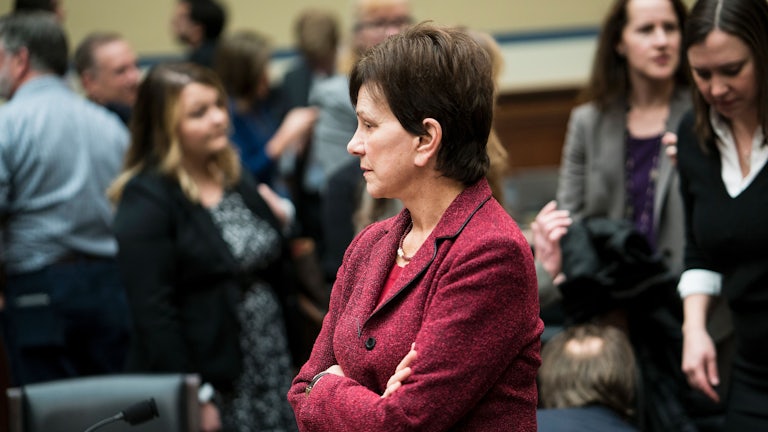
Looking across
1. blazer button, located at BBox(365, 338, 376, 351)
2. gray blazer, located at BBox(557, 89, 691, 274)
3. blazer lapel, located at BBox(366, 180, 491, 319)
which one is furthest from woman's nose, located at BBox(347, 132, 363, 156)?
gray blazer, located at BBox(557, 89, 691, 274)

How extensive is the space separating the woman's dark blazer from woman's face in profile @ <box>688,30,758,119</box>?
1.53m

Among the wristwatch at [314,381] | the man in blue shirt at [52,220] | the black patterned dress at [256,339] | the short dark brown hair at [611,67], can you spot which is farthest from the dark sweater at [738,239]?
the man in blue shirt at [52,220]

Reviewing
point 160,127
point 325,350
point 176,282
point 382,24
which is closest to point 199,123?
point 160,127

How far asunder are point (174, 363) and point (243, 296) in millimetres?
322

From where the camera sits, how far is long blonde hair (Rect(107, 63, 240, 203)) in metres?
3.20

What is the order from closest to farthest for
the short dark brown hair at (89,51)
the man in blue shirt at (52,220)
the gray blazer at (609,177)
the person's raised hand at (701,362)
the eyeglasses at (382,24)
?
the person's raised hand at (701,362)
the gray blazer at (609,177)
the man in blue shirt at (52,220)
the eyeglasses at (382,24)
the short dark brown hair at (89,51)

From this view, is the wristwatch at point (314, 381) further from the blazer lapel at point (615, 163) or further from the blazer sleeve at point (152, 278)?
the blazer lapel at point (615, 163)

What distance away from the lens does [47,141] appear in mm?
3531

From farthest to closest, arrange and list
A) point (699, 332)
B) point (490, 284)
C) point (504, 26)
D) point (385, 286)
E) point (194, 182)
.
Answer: point (504, 26) → point (194, 182) → point (699, 332) → point (385, 286) → point (490, 284)

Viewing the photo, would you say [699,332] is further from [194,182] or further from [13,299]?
[13,299]

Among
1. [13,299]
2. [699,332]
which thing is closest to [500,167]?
[699,332]

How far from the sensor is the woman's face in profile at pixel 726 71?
226 centimetres

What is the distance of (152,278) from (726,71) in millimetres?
1710

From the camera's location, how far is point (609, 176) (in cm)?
304
